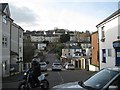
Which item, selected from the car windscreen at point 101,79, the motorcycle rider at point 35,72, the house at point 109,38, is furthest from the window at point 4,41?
the car windscreen at point 101,79

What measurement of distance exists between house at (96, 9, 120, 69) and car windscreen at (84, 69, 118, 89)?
1932cm

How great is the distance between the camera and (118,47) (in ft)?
86.7

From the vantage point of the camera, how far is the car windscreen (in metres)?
7.02

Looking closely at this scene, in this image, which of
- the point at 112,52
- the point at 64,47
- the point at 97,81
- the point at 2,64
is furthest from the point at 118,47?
the point at 64,47

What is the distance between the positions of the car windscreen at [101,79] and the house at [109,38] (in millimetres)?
19324

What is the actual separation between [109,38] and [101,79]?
77.0 ft

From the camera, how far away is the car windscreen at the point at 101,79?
7023 mm

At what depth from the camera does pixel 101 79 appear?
7383 millimetres

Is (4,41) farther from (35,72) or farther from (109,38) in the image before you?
(35,72)

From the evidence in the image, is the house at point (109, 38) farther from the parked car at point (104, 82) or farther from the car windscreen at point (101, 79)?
the parked car at point (104, 82)

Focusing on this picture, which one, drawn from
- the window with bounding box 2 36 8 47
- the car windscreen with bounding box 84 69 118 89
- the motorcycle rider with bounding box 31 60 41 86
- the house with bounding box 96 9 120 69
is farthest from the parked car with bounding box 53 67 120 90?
the window with bounding box 2 36 8 47

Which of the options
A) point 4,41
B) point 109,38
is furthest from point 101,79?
point 4,41

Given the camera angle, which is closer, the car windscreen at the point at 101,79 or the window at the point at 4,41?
the car windscreen at the point at 101,79

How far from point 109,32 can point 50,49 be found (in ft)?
361
